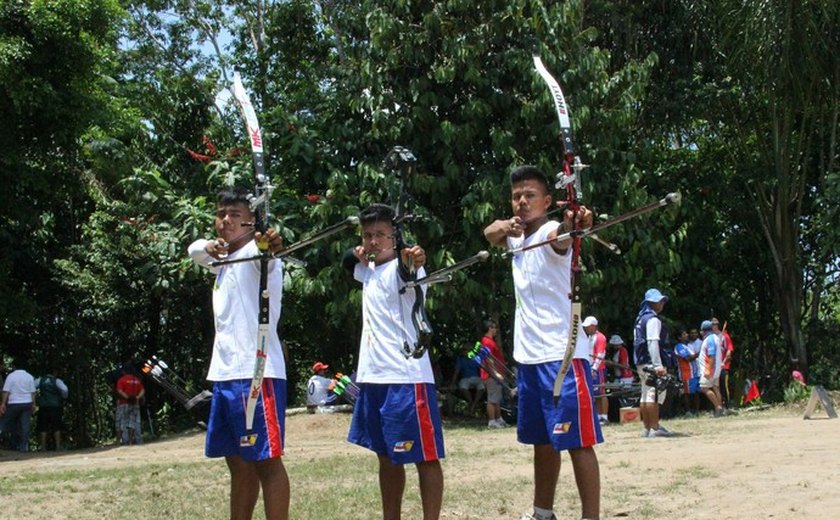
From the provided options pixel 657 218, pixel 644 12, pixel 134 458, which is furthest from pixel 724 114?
pixel 134 458

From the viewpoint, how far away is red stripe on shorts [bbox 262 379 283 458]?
6.37 meters

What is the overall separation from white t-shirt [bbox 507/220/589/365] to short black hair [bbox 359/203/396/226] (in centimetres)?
83

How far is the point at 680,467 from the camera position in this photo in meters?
9.98

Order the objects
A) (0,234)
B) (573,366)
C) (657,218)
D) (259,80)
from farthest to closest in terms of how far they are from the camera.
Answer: (259,80), (0,234), (657,218), (573,366)

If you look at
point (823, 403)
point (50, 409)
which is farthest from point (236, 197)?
point (50, 409)

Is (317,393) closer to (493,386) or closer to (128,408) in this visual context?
(128,408)

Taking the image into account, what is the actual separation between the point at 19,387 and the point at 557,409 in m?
14.6

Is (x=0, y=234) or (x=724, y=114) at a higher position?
(x=724, y=114)

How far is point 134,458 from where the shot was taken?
1557cm

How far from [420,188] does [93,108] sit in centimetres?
559

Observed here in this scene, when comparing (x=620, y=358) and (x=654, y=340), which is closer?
(x=654, y=340)

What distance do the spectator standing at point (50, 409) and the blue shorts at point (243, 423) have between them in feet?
50.4

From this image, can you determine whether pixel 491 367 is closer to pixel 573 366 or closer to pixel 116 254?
pixel 116 254

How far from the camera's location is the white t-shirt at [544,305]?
6641 millimetres
